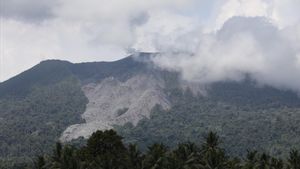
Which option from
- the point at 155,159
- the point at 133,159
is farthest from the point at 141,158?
the point at 155,159

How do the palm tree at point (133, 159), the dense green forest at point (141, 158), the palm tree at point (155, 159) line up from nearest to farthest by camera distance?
the dense green forest at point (141, 158)
the palm tree at point (155, 159)
the palm tree at point (133, 159)

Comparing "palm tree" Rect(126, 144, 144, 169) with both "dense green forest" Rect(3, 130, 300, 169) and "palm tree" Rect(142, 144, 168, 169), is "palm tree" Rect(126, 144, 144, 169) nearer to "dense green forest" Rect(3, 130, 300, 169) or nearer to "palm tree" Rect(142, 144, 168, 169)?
"dense green forest" Rect(3, 130, 300, 169)

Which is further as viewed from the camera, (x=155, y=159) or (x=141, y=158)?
(x=141, y=158)

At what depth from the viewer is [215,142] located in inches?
4988

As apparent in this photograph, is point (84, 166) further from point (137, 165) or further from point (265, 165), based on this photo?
point (265, 165)

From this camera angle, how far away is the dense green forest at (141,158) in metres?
117

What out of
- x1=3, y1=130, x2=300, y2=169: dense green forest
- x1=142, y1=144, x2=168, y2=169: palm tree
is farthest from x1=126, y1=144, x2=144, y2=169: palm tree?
x1=142, y1=144, x2=168, y2=169: palm tree

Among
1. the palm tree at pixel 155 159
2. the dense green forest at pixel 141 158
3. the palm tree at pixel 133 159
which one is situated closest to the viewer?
the dense green forest at pixel 141 158

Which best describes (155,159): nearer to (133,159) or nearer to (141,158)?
(141,158)

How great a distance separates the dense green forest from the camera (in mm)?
116625

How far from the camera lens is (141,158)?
121812 mm

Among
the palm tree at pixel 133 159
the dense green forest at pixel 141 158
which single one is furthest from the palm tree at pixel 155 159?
the palm tree at pixel 133 159

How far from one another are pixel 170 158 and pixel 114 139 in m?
19.3

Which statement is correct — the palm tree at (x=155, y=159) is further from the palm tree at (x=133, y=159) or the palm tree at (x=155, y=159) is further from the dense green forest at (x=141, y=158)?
the palm tree at (x=133, y=159)
